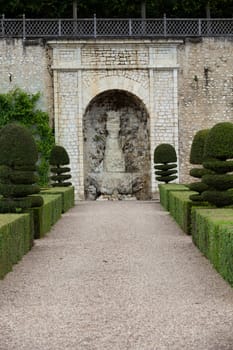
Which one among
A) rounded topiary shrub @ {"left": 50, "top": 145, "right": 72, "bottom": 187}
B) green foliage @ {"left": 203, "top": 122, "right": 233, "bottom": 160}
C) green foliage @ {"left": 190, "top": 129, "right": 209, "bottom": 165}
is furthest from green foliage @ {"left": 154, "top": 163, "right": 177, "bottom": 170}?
green foliage @ {"left": 203, "top": 122, "right": 233, "bottom": 160}

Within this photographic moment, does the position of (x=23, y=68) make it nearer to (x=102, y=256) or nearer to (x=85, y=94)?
(x=85, y=94)

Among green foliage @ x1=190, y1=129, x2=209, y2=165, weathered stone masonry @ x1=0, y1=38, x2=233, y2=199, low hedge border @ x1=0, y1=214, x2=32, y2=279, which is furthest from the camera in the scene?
weathered stone masonry @ x1=0, y1=38, x2=233, y2=199

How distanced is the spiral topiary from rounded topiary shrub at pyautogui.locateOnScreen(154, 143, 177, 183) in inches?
503

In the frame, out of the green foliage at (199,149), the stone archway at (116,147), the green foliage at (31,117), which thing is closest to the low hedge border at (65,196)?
the green foliage at (31,117)

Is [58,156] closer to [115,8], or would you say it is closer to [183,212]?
[115,8]

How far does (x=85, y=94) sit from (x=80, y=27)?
309cm

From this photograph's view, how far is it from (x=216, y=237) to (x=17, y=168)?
622 centimetres

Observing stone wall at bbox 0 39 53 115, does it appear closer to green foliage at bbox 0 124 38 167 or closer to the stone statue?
the stone statue

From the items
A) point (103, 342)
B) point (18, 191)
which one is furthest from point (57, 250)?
point (103, 342)

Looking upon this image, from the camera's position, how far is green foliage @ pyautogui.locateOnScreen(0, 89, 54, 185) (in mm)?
28875

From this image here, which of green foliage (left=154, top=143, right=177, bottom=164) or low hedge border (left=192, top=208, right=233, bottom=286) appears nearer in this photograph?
low hedge border (left=192, top=208, right=233, bottom=286)

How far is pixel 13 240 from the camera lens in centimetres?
1147

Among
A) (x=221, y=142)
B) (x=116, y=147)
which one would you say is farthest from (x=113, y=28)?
(x=221, y=142)

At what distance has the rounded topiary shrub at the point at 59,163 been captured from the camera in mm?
27625
